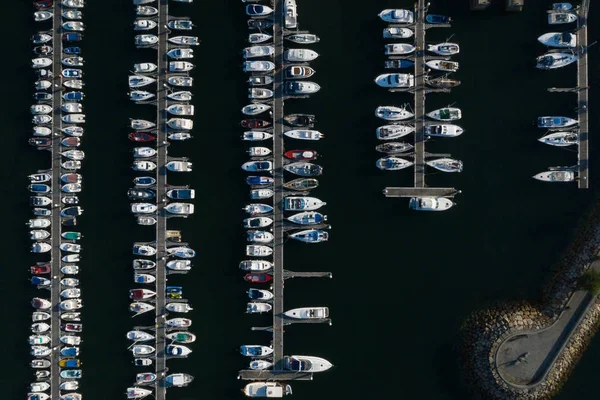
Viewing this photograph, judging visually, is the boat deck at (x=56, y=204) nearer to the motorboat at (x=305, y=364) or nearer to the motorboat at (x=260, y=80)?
the motorboat at (x=260, y=80)

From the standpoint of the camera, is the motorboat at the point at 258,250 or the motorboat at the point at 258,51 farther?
the motorboat at the point at 258,51

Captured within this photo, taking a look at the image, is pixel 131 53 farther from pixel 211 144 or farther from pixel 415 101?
pixel 415 101

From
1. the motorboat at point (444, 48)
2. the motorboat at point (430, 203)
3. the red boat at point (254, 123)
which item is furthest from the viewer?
the red boat at point (254, 123)

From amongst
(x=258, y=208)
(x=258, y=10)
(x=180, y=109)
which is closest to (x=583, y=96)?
(x=258, y=10)

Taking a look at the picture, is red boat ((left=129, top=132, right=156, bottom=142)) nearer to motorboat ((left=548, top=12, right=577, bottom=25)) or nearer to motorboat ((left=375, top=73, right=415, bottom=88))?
motorboat ((left=375, top=73, right=415, bottom=88))

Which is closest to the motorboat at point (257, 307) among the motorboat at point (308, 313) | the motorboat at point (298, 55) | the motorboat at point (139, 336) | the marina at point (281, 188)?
the marina at point (281, 188)

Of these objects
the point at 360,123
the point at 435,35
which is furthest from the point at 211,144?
the point at 435,35

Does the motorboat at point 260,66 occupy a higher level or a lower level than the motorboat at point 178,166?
higher
